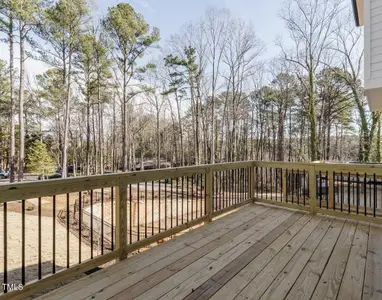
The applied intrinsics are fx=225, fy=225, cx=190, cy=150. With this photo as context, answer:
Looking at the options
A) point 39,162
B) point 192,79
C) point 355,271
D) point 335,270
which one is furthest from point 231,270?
point 39,162

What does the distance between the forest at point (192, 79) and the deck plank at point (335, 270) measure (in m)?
9.55

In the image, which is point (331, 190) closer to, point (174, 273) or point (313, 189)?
point (313, 189)

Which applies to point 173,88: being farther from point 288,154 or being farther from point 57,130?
point 288,154

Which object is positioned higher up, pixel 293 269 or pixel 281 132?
pixel 281 132

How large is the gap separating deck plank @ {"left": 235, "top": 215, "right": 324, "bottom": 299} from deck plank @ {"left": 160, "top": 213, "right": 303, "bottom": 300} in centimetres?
20

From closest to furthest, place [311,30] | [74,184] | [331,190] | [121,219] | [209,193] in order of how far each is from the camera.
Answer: [74,184], [121,219], [209,193], [331,190], [311,30]

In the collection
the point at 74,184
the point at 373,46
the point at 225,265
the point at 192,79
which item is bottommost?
the point at 225,265

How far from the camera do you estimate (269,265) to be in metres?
2.16

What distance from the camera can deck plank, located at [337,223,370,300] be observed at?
5.64 feet

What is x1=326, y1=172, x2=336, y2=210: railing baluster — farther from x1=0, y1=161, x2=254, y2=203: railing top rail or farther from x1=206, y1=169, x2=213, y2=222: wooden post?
x1=0, y1=161, x2=254, y2=203: railing top rail

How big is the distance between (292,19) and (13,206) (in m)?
16.1

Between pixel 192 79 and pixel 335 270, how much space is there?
49.8 feet

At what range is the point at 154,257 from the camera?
233 centimetres

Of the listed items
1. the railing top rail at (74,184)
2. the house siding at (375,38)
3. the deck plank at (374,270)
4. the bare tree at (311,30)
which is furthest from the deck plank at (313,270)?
the bare tree at (311,30)
